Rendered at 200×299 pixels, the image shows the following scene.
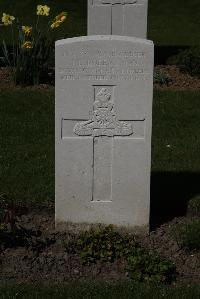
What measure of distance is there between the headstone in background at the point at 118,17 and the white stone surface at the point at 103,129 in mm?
6305

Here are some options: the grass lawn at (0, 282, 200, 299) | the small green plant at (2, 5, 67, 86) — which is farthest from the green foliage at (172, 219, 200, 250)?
the small green plant at (2, 5, 67, 86)

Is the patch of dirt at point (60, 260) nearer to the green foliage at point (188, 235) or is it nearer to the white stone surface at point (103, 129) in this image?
the green foliage at point (188, 235)

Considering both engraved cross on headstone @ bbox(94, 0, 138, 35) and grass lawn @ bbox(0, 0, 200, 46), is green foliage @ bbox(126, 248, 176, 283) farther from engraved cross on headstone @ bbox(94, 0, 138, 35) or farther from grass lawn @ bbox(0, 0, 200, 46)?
grass lawn @ bbox(0, 0, 200, 46)

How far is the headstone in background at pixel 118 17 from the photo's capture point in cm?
1242

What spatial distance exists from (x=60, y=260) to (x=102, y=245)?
0.36 m

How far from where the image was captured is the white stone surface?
20.4 feet

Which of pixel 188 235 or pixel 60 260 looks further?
pixel 188 235

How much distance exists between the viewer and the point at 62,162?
21.2 ft

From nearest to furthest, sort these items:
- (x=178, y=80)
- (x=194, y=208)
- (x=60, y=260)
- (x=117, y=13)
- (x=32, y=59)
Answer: (x=60, y=260) → (x=194, y=208) → (x=32, y=59) → (x=117, y=13) → (x=178, y=80)

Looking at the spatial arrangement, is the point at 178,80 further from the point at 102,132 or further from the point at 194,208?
→ the point at 102,132

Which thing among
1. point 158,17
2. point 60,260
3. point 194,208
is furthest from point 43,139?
point 158,17

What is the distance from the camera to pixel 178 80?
41.5ft

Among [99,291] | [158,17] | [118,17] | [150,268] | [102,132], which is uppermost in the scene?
[158,17]

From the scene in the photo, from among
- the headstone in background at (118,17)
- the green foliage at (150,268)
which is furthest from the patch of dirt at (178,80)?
the green foliage at (150,268)
